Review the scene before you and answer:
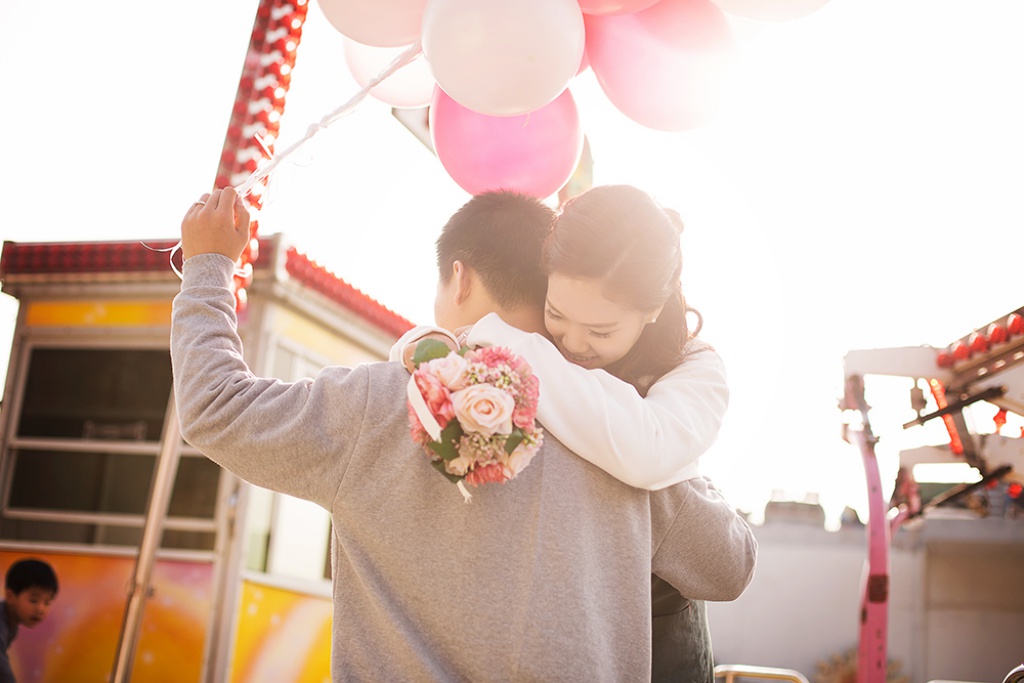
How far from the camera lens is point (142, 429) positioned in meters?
6.72

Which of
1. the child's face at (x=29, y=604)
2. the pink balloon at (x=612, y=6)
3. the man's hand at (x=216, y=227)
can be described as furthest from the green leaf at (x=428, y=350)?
the child's face at (x=29, y=604)

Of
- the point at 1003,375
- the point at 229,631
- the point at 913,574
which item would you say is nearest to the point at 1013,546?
the point at 913,574

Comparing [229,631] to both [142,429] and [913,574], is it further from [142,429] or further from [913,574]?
[913,574]

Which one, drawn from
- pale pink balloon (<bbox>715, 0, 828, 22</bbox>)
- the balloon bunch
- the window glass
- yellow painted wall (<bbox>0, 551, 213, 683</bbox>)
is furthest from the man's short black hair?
the window glass

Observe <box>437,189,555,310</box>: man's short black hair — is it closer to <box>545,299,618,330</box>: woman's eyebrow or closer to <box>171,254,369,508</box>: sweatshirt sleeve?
<box>545,299,618,330</box>: woman's eyebrow

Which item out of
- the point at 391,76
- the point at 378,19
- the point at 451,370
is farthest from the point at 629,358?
the point at 391,76

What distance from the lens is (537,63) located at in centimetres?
190

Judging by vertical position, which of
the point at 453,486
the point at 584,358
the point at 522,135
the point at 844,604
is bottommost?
the point at 844,604

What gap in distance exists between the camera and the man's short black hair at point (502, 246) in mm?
1785

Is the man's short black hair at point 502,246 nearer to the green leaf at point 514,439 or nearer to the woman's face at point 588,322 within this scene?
the woman's face at point 588,322

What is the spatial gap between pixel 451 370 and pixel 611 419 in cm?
30

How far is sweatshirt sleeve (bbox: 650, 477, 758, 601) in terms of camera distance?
5.49 feet

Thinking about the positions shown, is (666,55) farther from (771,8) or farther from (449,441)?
(449,441)

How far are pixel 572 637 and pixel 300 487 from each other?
1.66 feet
